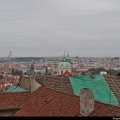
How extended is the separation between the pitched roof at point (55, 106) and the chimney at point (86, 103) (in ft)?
0.50

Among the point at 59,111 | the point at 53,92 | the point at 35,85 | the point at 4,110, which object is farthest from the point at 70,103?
the point at 35,85

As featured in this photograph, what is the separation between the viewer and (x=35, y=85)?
14.2m

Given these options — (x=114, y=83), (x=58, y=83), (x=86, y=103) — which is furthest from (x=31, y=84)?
(x=86, y=103)

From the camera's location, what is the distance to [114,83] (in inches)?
554

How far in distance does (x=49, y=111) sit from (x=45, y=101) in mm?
1260

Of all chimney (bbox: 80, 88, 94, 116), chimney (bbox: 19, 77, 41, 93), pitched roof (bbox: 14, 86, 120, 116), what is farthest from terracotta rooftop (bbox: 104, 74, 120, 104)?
chimney (bbox: 80, 88, 94, 116)

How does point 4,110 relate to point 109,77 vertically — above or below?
below

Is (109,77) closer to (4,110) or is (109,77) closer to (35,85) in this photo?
(35,85)

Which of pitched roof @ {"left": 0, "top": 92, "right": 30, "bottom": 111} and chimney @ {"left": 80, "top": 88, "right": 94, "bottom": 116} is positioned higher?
chimney @ {"left": 80, "top": 88, "right": 94, "bottom": 116}

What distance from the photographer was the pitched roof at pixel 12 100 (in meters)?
12.5

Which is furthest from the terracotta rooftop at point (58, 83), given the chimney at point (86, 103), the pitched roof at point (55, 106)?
the chimney at point (86, 103)

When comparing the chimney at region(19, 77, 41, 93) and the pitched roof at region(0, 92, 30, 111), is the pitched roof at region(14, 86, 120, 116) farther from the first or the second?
the chimney at region(19, 77, 41, 93)

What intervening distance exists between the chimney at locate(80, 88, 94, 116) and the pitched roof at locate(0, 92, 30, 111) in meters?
4.11

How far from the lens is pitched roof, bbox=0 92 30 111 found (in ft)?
40.9
